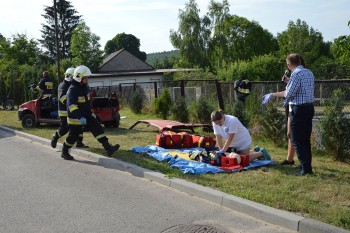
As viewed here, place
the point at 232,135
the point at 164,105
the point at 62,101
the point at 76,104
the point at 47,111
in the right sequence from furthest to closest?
1. the point at 164,105
2. the point at 47,111
3. the point at 62,101
4. the point at 76,104
5. the point at 232,135

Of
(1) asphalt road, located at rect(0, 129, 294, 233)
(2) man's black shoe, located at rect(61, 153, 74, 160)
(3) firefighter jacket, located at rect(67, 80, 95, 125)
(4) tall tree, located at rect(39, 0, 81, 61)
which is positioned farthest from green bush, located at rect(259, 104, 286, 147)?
(4) tall tree, located at rect(39, 0, 81, 61)

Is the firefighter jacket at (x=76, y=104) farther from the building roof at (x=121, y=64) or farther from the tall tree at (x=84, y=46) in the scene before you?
the building roof at (x=121, y=64)

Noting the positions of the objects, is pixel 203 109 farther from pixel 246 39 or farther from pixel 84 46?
pixel 246 39

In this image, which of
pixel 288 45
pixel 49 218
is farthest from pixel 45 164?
pixel 288 45

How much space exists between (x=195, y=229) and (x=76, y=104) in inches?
195

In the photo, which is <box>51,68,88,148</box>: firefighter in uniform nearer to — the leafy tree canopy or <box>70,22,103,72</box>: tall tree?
the leafy tree canopy

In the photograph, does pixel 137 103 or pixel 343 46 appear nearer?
pixel 343 46

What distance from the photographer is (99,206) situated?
5820mm

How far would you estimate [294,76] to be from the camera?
22.0 feet

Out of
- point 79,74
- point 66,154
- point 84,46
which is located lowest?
point 66,154

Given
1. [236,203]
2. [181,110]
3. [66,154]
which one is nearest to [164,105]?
[181,110]

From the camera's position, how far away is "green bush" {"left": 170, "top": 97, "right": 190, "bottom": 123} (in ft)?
48.1

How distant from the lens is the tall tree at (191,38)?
2427 inches

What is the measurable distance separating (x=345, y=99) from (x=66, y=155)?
6.17m
